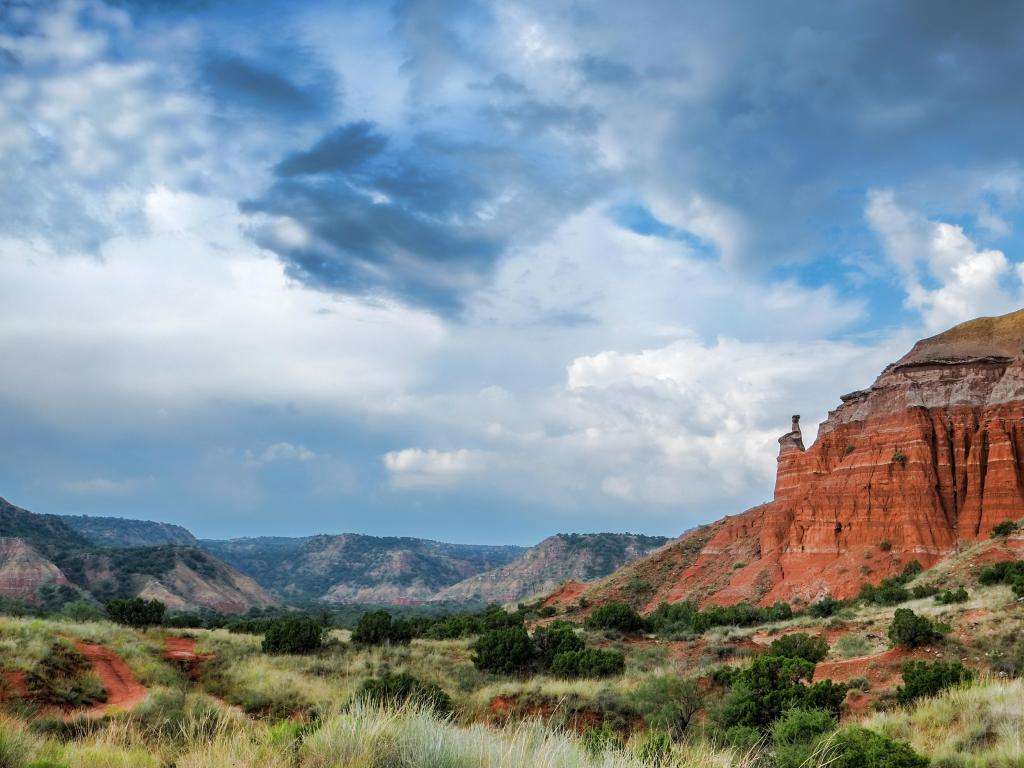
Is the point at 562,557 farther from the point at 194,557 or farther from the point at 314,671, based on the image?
the point at 314,671

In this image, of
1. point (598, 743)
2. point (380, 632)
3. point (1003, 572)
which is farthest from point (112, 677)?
point (1003, 572)

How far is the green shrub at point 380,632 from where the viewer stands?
32.7 metres

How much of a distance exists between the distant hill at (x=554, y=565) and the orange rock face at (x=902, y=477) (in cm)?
9835

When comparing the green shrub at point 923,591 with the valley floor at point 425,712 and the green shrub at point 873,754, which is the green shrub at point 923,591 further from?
the green shrub at point 873,754

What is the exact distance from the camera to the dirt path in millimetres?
19078

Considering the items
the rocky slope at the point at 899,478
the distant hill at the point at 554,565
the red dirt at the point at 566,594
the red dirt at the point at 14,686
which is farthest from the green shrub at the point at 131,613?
the distant hill at the point at 554,565

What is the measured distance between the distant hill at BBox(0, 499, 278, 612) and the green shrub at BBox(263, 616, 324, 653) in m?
67.6

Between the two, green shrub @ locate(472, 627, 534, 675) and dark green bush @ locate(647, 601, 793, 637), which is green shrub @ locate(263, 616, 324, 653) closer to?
green shrub @ locate(472, 627, 534, 675)

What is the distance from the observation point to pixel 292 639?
2922 centimetres

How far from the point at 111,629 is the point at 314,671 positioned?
979 centimetres

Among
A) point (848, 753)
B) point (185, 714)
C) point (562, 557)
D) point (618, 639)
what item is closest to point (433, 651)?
point (618, 639)

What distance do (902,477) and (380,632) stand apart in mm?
41830

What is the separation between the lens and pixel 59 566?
102 m

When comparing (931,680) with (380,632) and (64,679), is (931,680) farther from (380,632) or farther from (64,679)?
(380,632)
